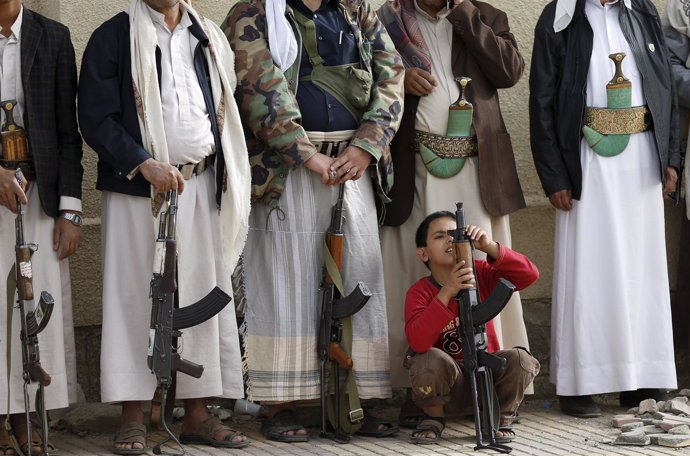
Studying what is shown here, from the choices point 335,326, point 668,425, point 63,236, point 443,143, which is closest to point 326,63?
point 443,143

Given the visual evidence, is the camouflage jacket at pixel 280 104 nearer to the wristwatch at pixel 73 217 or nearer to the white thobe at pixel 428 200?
the white thobe at pixel 428 200

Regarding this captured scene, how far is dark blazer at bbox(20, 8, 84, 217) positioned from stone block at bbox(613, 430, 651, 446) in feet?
8.74

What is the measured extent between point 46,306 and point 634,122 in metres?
3.12

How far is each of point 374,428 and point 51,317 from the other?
1.55 m

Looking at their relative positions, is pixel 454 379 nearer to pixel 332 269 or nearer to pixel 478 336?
pixel 478 336

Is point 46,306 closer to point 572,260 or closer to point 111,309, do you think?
point 111,309

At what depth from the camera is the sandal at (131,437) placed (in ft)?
18.2

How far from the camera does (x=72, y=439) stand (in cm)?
606

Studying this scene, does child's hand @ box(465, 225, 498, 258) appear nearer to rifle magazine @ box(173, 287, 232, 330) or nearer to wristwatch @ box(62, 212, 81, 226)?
rifle magazine @ box(173, 287, 232, 330)

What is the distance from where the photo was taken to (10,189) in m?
5.39

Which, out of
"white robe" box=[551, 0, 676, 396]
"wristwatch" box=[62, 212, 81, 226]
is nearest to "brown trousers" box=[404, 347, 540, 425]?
"white robe" box=[551, 0, 676, 396]

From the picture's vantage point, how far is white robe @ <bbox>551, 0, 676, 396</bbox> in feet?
21.8

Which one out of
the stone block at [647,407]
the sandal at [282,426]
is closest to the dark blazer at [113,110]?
the sandal at [282,426]

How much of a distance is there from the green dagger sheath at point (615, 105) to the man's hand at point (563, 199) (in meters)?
0.26
